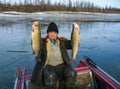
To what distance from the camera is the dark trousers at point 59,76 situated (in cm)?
528

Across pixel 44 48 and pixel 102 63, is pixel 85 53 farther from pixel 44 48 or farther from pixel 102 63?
pixel 44 48

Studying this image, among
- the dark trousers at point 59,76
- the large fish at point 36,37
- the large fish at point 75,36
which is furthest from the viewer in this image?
the dark trousers at point 59,76

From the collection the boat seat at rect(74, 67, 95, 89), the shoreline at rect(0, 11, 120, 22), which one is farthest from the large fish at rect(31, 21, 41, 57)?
the shoreline at rect(0, 11, 120, 22)

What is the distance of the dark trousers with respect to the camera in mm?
5281

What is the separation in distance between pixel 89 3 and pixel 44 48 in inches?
4123

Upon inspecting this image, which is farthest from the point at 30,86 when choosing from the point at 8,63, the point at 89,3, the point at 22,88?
the point at 89,3

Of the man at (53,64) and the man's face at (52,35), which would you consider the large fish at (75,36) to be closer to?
the man at (53,64)

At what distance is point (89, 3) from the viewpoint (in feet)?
355

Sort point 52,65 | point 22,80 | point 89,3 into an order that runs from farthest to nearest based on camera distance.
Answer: point 89,3
point 22,80
point 52,65

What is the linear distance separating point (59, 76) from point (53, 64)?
0.29m

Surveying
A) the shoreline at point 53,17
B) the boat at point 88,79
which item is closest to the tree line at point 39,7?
the shoreline at point 53,17

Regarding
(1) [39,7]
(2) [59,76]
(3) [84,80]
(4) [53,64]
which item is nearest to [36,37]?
(4) [53,64]

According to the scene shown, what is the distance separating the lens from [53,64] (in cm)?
544

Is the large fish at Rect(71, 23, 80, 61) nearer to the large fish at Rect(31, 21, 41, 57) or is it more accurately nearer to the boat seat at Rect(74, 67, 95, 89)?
the large fish at Rect(31, 21, 41, 57)
